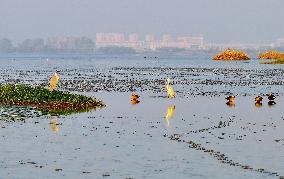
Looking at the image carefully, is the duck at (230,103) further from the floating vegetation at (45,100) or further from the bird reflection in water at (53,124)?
the bird reflection in water at (53,124)

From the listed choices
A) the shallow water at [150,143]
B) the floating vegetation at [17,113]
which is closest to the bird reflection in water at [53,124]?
the shallow water at [150,143]

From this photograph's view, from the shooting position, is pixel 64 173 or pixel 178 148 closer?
pixel 64 173

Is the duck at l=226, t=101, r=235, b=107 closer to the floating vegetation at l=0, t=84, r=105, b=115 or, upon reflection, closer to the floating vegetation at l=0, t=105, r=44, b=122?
the floating vegetation at l=0, t=84, r=105, b=115

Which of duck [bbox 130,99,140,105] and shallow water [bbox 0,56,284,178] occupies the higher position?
shallow water [bbox 0,56,284,178]

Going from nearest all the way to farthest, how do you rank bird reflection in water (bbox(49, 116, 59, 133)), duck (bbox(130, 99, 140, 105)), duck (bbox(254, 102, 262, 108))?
bird reflection in water (bbox(49, 116, 59, 133)) < duck (bbox(254, 102, 262, 108)) < duck (bbox(130, 99, 140, 105))

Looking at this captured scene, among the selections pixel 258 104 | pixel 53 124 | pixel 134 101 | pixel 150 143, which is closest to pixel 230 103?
pixel 258 104

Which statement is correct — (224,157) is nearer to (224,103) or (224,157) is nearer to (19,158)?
(19,158)

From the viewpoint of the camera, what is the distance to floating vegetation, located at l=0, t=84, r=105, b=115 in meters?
42.2

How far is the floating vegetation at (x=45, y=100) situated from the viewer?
4225 centimetres

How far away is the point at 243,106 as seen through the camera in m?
45.4

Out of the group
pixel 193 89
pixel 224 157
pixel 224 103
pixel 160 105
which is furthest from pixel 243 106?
pixel 224 157

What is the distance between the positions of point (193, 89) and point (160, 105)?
16.8 m

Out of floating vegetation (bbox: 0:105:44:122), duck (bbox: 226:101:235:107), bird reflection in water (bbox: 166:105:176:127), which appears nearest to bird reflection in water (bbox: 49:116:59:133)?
floating vegetation (bbox: 0:105:44:122)

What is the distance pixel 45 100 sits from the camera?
43.2 m
